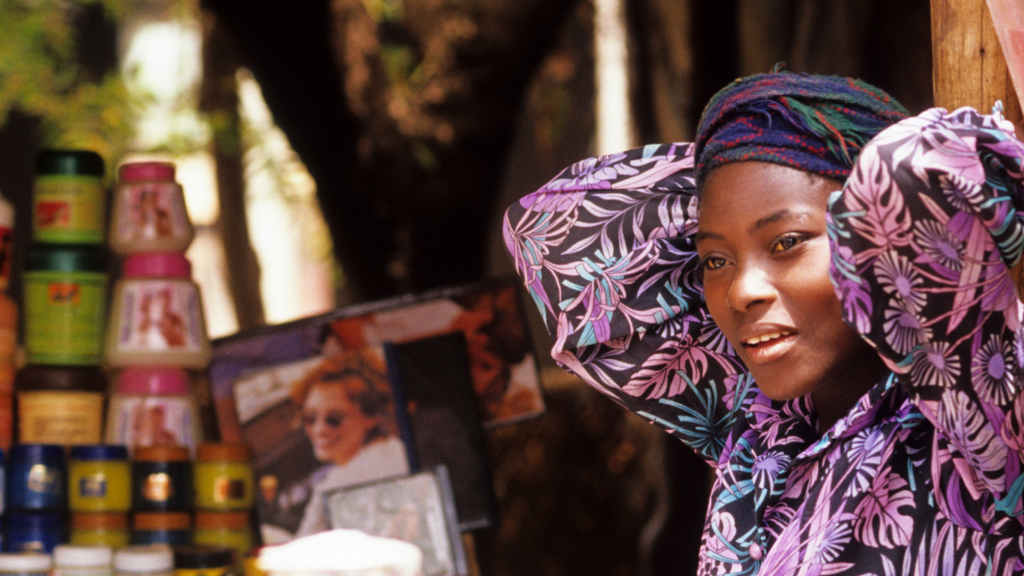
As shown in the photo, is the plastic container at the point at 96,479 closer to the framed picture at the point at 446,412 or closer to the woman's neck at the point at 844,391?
the framed picture at the point at 446,412

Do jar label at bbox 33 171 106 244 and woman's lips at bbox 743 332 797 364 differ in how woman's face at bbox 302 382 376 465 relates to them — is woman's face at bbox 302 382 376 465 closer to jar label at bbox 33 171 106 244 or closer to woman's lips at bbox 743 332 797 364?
jar label at bbox 33 171 106 244

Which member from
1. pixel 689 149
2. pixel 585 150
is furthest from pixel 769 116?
pixel 585 150

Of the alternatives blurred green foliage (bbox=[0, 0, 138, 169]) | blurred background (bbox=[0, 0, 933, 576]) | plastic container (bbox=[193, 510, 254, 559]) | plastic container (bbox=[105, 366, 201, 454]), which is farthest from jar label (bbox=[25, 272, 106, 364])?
blurred green foliage (bbox=[0, 0, 138, 169])

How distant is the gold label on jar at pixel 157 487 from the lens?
2500 millimetres

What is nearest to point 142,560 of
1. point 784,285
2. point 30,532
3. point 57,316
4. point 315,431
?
point 30,532

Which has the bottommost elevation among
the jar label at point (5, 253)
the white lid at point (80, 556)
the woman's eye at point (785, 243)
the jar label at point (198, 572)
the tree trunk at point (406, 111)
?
the jar label at point (198, 572)

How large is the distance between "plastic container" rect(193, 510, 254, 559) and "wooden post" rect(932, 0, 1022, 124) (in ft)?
6.18

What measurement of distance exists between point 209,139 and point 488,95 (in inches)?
84.2

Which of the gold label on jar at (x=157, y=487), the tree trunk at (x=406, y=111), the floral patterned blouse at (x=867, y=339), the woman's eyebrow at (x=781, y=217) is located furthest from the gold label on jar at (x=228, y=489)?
the woman's eyebrow at (x=781, y=217)

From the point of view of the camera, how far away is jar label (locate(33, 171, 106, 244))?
264 centimetres

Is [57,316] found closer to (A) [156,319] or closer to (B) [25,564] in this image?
(A) [156,319]

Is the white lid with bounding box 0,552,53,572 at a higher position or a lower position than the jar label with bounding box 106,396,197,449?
lower

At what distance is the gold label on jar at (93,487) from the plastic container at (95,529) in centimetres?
4

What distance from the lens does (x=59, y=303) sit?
2.63m
